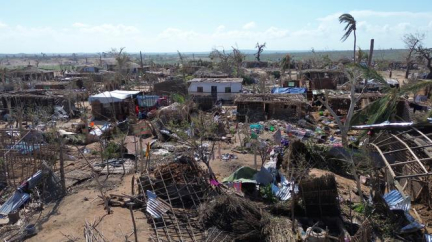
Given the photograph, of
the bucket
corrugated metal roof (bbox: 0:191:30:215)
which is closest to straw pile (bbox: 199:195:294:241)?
the bucket

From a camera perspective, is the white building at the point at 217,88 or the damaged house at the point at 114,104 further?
the white building at the point at 217,88

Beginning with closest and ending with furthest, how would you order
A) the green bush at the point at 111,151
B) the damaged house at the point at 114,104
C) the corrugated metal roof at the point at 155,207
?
the corrugated metal roof at the point at 155,207 < the green bush at the point at 111,151 < the damaged house at the point at 114,104

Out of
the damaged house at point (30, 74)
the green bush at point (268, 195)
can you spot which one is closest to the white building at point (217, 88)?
the green bush at point (268, 195)

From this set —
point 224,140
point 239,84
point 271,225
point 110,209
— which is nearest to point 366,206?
point 271,225

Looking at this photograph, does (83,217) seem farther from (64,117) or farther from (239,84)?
(239,84)

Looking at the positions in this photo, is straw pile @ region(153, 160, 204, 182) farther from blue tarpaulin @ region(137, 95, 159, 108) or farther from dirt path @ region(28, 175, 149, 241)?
blue tarpaulin @ region(137, 95, 159, 108)

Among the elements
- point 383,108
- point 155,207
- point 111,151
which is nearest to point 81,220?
point 155,207

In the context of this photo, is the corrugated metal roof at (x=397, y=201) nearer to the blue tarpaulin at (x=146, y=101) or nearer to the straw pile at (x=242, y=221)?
the straw pile at (x=242, y=221)
